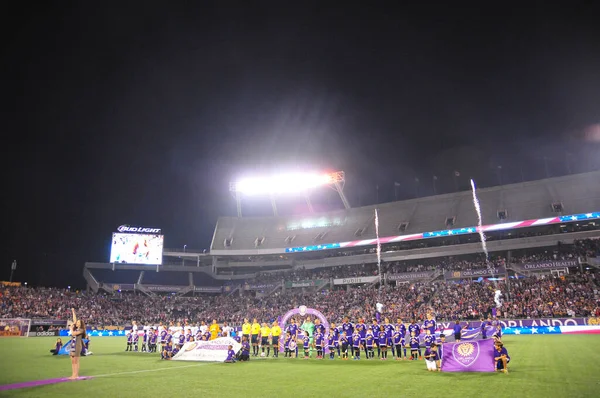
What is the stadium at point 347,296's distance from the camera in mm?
13684

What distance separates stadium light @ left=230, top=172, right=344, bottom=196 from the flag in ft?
180

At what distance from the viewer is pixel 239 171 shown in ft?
239

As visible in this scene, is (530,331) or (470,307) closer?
(530,331)

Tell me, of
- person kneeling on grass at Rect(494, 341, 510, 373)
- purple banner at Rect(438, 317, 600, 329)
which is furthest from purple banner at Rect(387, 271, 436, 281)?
person kneeling on grass at Rect(494, 341, 510, 373)

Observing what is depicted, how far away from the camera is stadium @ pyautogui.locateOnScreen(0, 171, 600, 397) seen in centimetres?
1368

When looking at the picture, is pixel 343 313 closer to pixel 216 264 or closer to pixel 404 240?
pixel 404 240

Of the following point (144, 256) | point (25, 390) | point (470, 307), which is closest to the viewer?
point (25, 390)

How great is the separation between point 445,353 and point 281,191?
2335 inches

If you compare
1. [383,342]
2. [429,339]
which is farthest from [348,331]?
[429,339]

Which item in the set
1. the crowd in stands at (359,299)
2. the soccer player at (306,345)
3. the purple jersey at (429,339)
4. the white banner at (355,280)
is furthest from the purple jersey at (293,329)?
the white banner at (355,280)

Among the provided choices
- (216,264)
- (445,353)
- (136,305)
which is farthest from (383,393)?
(216,264)

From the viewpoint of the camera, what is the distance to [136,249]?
69188mm

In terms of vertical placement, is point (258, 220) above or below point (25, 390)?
above

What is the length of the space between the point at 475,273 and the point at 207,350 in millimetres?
40615
